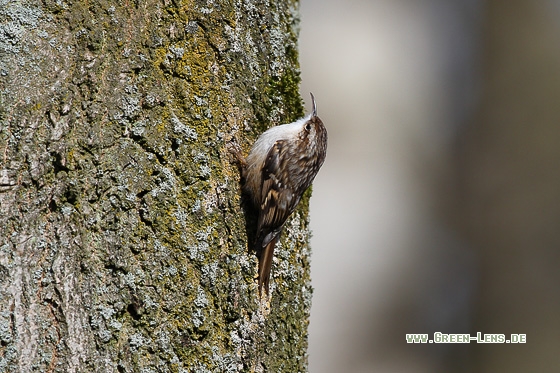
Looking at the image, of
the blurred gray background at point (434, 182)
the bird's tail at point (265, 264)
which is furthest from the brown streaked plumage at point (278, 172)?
the blurred gray background at point (434, 182)

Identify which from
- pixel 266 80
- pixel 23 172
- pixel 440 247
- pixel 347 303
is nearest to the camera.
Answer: pixel 23 172

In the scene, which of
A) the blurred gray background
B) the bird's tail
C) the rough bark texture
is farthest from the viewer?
the blurred gray background

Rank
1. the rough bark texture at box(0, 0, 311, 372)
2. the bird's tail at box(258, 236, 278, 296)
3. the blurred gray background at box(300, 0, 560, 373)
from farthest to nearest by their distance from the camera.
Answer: the blurred gray background at box(300, 0, 560, 373) < the bird's tail at box(258, 236, 278, 296) < the rough bark texture at box(0, 0, 311, 372)

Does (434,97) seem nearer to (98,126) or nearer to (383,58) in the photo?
(383,58)

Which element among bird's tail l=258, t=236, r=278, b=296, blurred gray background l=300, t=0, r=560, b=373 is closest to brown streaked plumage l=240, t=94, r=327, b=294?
bird's tail l=258, t=236, r=278, b=296

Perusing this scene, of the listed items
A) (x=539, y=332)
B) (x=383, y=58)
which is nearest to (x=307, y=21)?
(x=383, y=58)

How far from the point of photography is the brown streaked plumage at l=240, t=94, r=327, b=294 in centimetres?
180

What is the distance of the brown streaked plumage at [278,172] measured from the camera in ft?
5.90

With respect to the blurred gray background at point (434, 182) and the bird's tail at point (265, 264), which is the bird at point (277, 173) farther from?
the blurred gray background at point (434, 182)

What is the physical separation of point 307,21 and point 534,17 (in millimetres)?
1479

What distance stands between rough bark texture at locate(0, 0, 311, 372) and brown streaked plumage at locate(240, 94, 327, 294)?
0.05 metres

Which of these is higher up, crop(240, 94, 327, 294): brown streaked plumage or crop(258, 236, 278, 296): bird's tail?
crop(240, 94, 327, 294): brown streaked plumage

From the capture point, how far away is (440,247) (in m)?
4.15

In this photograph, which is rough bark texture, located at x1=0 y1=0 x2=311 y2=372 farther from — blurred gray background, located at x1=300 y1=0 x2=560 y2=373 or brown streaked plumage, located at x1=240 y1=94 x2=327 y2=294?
blurred gray background, located at x1=300 y1=0 x2=560 y2=373
